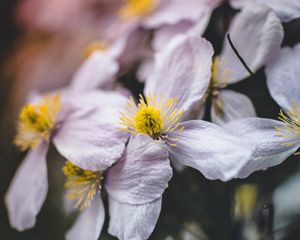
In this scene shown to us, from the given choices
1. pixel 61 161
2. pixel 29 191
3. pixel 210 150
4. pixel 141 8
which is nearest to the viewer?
pixel 210 150

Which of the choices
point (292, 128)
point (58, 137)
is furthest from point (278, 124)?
point (58, 137)

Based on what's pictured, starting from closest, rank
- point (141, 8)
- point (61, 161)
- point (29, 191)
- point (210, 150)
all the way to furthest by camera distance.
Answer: point (210, 150) < point (29, 191) < point (141, 8) < point (61, 161)

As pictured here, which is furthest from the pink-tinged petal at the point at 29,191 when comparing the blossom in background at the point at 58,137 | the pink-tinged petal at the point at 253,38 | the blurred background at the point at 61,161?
the pink-tinged petal at the point at 253,38

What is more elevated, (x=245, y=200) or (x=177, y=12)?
(x=177, y=12)

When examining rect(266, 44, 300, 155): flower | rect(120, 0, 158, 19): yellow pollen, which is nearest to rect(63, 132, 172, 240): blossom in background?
rect(266, 44, 300, 155): flower

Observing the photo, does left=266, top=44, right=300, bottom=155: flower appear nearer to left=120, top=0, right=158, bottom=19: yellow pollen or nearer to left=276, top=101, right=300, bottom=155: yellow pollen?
left=276, top=101, right=300, bottom=155: yellow pollen

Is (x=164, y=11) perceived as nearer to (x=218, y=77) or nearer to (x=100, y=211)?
(x=218, y=77)

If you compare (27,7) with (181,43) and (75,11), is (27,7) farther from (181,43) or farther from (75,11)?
(181,43)
